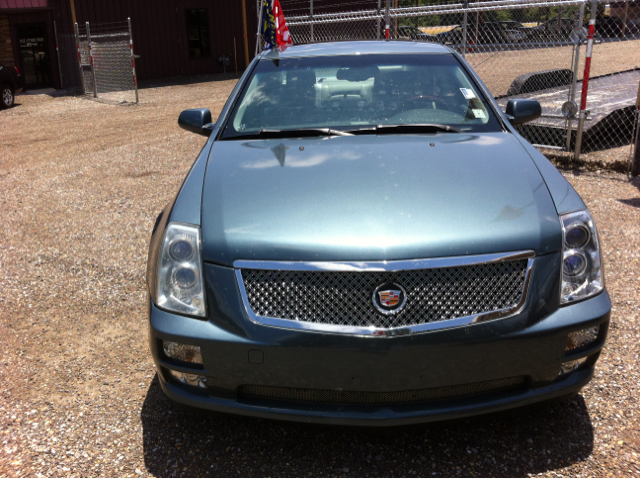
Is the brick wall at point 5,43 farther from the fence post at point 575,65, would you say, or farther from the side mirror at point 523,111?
the side mirror at point 523,111

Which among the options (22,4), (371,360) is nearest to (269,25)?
(371,360)

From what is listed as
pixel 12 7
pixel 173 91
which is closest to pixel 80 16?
pixel 12 7

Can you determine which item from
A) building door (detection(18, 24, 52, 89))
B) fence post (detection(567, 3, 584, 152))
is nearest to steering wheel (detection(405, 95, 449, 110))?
fence post (detection(567, 3, 584, 152))

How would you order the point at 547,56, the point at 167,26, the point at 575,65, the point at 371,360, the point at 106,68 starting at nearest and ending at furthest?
the point at 371,360 < the point at 575,65 < the point at 547,56 < the point at 106,68 < the point at 167,26

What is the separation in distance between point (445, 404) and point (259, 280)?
85 cm

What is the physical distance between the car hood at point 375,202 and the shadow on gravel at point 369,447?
699 mm

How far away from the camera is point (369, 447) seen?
262 cm

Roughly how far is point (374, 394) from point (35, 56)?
71.6ft

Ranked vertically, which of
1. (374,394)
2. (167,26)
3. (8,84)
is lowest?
(374,394)

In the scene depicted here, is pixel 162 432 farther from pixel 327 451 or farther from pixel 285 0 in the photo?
pixel 285 0

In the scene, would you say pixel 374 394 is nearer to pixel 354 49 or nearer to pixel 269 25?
pixel 354 49

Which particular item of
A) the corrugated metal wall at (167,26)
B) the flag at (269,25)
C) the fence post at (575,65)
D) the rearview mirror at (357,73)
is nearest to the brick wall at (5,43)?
the corrugated metal wall at (167,26)

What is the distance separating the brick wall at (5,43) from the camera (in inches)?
782

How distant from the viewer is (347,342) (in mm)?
2225
